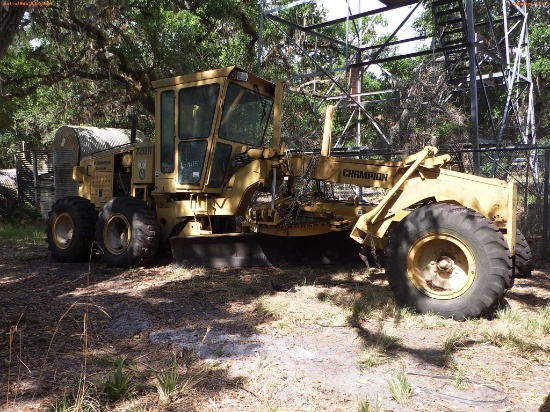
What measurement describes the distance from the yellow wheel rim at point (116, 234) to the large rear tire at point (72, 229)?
2.04ft

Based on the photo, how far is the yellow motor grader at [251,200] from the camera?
4.81 m

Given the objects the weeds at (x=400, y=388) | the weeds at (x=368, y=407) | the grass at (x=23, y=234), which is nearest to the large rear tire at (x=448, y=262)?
the weeds at (x=400, y=388)

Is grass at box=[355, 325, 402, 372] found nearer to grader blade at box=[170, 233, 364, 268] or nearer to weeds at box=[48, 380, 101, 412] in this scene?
weeds at box=[48, 380, 101, 412]

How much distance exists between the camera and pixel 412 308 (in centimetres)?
473

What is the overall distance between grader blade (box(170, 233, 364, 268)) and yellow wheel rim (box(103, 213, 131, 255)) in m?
0.91

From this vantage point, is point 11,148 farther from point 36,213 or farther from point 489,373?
point 489,373

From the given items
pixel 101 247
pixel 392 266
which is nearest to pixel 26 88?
pixel 101 247

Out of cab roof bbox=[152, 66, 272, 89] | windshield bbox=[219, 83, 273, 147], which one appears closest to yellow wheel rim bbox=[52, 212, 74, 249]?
cab roof bbox=[152, 66, 272, 89]

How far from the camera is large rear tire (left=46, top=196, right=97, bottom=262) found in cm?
790

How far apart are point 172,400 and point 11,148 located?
24.2 m

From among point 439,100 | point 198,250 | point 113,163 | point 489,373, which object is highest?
point 439,100

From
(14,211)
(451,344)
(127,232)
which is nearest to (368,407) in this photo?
(451,344)

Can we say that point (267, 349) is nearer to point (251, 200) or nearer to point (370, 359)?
point (370, 359)

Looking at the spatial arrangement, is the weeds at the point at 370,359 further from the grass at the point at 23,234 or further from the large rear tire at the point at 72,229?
the grass at the point at 23,234
